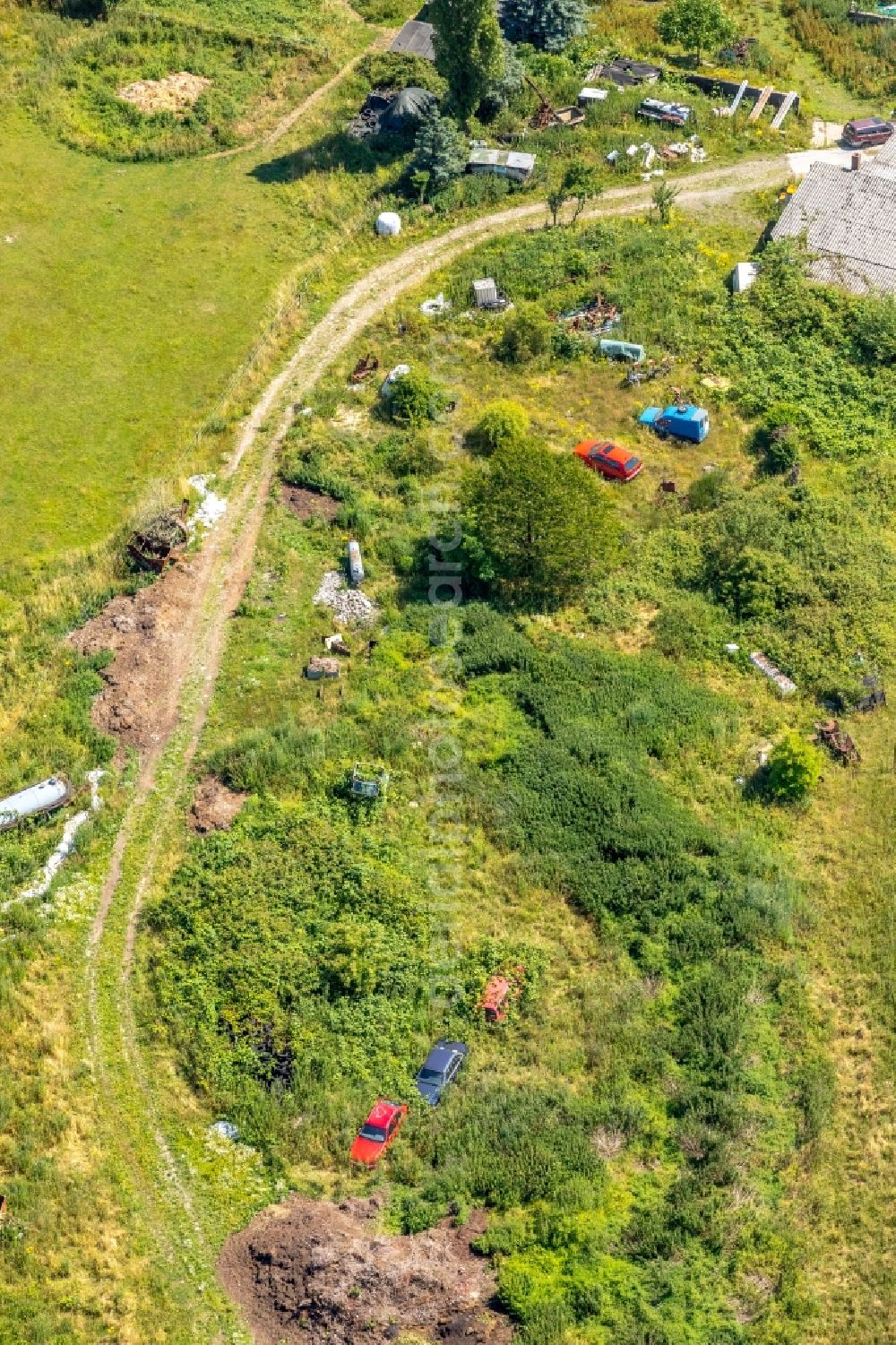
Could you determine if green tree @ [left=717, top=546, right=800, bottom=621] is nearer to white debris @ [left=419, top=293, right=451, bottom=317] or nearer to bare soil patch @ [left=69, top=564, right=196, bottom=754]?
bare soil patch @ [left=69, top=564, right=196, bottom=754]

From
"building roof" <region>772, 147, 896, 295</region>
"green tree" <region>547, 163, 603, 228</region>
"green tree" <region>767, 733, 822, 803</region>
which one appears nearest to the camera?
"green tree" <region>767, 733, 822, 803</region>

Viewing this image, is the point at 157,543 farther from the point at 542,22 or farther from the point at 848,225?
the point at 542,22

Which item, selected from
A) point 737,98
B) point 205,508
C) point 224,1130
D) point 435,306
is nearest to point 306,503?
point 205,508

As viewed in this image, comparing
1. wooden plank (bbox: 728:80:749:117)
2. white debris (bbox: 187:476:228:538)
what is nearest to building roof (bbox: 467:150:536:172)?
wooden plank (bbox: 728:80:749:117)

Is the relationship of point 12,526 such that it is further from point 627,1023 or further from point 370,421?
point 627,1023

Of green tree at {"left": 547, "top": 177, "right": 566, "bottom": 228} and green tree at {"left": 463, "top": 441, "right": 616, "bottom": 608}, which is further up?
green tree at {"left": 547, "top": 177, "right": 566, "bottom": 228}

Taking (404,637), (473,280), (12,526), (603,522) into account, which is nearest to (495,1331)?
(404,637)
